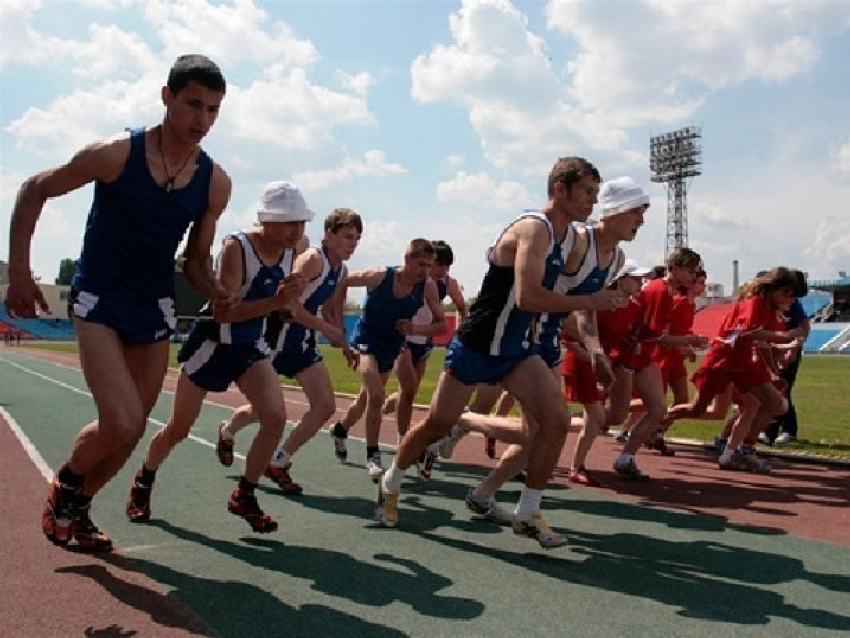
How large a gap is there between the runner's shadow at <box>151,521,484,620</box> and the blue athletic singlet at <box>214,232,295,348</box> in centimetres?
122

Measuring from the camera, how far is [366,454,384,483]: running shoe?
6754mm

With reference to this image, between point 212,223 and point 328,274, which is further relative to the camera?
point 328,274

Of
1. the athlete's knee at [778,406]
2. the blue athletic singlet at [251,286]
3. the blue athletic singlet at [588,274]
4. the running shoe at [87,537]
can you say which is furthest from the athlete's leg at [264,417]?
the athlete's knee at [778,406]

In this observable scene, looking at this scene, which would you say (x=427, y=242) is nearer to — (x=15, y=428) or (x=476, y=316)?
(x=476, y=316)

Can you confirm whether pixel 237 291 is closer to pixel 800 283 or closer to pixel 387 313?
pixel 387 313

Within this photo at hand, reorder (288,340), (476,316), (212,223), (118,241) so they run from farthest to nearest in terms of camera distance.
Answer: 1. (288,340)
2. (476,316)
3. (212,223)
4. (118,241)

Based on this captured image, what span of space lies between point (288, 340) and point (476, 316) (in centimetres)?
211

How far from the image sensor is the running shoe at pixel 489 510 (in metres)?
5.21

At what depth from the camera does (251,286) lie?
5.08 metres

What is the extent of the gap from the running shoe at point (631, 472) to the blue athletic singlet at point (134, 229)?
4.71 meters

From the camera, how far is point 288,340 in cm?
648

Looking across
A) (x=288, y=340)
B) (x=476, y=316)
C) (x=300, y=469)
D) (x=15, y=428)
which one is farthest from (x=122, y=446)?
(x=15, y=428)

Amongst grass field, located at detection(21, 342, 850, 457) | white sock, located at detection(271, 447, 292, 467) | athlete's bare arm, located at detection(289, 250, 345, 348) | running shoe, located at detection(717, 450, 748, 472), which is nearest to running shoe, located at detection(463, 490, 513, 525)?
athlete's bare arm, located at detection(289, 250, 345, 348)

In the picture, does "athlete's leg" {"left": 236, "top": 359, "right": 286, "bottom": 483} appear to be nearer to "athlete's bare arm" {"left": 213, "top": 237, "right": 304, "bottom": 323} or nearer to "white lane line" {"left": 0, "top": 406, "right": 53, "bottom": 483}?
"athlete's bare arm" {"left": 213, "top": 237, "right": 304, "bottom": 323}
